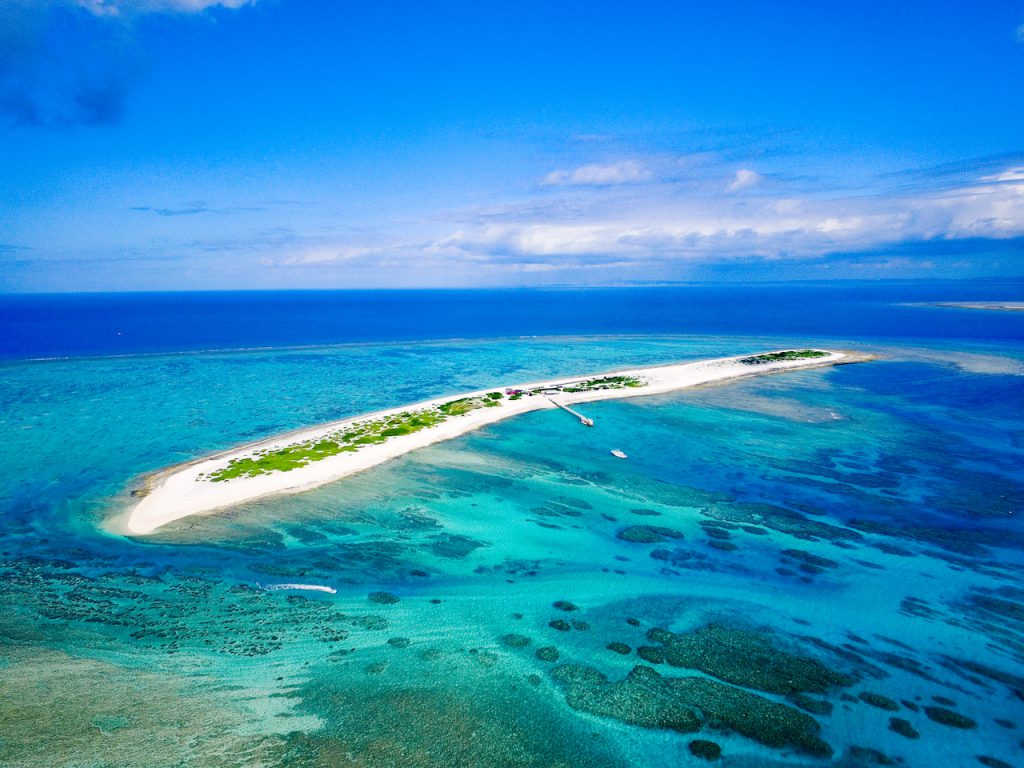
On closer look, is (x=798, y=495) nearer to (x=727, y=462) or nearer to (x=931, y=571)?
(x=727, y=462)

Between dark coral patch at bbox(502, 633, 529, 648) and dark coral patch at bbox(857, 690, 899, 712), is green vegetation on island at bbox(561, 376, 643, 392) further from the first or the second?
dark coral patch at bbox(857, 690, 899, 712)

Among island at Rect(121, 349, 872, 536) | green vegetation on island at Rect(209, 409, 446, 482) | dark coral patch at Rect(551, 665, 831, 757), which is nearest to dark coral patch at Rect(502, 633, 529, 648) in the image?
dark coral patch at Rect(551, 665, 831, 757)

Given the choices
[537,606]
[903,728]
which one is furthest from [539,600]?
[903,728]

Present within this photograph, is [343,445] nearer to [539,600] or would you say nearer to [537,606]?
[539,600]

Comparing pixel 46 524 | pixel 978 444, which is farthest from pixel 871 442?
pixel 46 524

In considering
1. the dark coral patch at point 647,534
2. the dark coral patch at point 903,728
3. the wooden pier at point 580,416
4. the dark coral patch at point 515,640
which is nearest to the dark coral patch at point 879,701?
the dark coral patch at point 903,728
